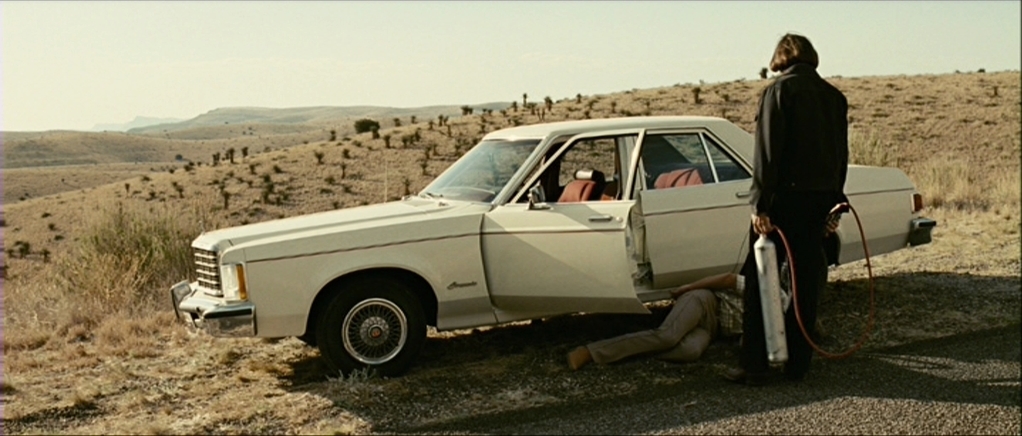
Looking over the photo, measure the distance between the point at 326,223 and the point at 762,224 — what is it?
9.25ft

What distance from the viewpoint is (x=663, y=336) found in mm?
7230

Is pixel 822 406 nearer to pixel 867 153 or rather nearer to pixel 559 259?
pixel 559 259

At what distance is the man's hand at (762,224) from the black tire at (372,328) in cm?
220

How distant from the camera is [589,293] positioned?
7.17 metres

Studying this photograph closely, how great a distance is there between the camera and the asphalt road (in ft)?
19.4

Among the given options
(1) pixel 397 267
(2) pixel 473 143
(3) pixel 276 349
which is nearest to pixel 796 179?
(1) pixel 397 267

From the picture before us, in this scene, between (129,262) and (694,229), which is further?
(129,262)

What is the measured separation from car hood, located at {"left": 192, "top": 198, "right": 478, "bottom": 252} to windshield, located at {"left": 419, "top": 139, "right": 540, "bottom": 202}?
0.55ft

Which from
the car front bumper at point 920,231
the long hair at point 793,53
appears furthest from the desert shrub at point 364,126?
the long hair at point 793,53

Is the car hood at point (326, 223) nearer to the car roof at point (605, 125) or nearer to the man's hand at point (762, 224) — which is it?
the car roof at point (605, 125)

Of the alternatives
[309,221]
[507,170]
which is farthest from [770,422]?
[309,221]

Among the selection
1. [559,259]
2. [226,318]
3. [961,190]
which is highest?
[559,259]

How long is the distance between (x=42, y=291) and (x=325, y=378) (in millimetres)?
8136

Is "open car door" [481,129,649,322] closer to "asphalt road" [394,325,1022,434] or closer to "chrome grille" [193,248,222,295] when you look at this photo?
"asphalt road" [394,325,1022,434]
